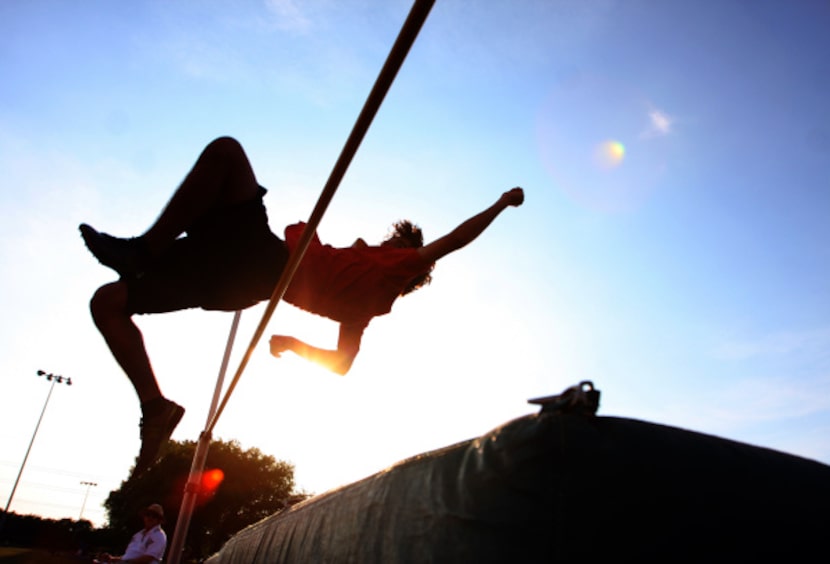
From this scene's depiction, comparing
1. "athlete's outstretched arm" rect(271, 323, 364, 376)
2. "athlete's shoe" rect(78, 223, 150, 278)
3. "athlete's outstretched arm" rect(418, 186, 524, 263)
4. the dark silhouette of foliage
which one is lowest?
"athlete's shoe" rect(78, 223, 150, 278)

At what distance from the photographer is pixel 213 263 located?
2209 mm

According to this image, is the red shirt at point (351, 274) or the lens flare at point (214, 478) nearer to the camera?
the red shirt at point (351, 274)

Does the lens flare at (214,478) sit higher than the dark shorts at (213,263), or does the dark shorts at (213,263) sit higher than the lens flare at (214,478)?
the lens flare at (214,478)

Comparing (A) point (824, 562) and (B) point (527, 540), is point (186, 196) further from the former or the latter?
(A) point (824, 562)

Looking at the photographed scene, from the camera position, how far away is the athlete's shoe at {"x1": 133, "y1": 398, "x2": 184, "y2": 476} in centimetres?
222

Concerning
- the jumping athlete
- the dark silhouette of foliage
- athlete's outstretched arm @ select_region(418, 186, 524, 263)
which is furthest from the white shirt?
the dark silhouette of foliage

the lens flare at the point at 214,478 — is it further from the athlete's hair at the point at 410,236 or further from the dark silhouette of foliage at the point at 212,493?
the athlete's hair at the point at 410,236

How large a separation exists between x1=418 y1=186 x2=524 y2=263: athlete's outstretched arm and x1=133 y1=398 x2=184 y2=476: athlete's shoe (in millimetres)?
1278

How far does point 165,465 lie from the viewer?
29.0m

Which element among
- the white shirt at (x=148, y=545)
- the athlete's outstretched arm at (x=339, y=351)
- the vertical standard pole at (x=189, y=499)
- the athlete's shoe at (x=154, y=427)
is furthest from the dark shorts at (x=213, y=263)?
the white shirt at (x=148, y=545)

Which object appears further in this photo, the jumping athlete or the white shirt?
the white shirt

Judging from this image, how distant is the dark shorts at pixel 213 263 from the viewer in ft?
7.04

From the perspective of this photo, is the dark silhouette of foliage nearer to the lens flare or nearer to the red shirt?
the lens flare

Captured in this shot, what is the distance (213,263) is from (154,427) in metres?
0.72
